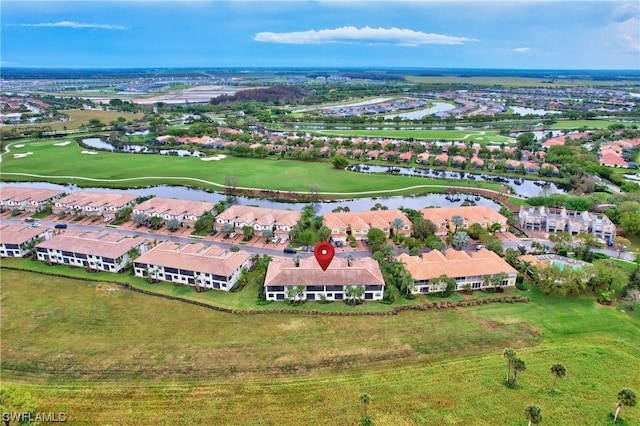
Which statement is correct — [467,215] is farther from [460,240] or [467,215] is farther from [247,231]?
[247,231]

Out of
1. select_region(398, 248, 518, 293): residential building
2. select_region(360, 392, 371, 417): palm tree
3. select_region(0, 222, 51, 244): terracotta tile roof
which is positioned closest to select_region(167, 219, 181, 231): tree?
select_region(0, 222, 51, 244): terracotta tile roof

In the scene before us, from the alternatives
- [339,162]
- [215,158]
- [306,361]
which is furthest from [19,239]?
[339,162]

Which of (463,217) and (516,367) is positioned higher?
(463,217)

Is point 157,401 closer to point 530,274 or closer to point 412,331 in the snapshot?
point 412,331

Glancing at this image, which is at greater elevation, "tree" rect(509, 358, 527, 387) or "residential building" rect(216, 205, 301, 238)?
"residential building" rect(216, 205, 301, 238)

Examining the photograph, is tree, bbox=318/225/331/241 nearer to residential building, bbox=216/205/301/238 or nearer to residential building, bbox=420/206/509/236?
residential building, bbox=216/205/301/238

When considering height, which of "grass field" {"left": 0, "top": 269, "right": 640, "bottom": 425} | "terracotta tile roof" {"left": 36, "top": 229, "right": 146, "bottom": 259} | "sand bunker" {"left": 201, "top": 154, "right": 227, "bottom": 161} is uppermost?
"sand bunker" {"left": 201, "top": 154, "right": 227, "bottom": 161}

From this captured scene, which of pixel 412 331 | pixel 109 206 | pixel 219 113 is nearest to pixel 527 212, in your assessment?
pixel 412 331

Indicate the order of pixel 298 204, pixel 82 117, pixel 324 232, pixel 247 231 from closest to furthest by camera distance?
pixel 324 232 < pixel 247 231 < pixel 298 204 < pixel 82 117
